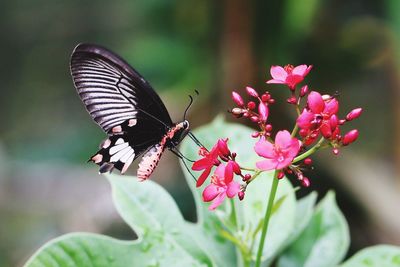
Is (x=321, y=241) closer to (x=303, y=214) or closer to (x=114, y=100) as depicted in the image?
(x=303, y=214)

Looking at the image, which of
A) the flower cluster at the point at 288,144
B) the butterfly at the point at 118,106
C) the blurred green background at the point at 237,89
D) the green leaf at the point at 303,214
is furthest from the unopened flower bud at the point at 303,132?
the blurred green background at the point at 237,89

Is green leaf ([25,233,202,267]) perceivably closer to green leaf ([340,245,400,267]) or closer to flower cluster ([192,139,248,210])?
flower cluster ([192,139,248,210])

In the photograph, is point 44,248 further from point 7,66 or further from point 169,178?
point 7,66

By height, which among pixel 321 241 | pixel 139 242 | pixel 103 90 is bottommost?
pixel 321 241

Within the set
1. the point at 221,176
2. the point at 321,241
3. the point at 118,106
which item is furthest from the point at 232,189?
the point at 321,241

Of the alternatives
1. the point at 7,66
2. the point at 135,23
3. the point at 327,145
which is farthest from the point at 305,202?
the point at 7,66

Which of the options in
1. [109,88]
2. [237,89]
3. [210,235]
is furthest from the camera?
[237,89]
